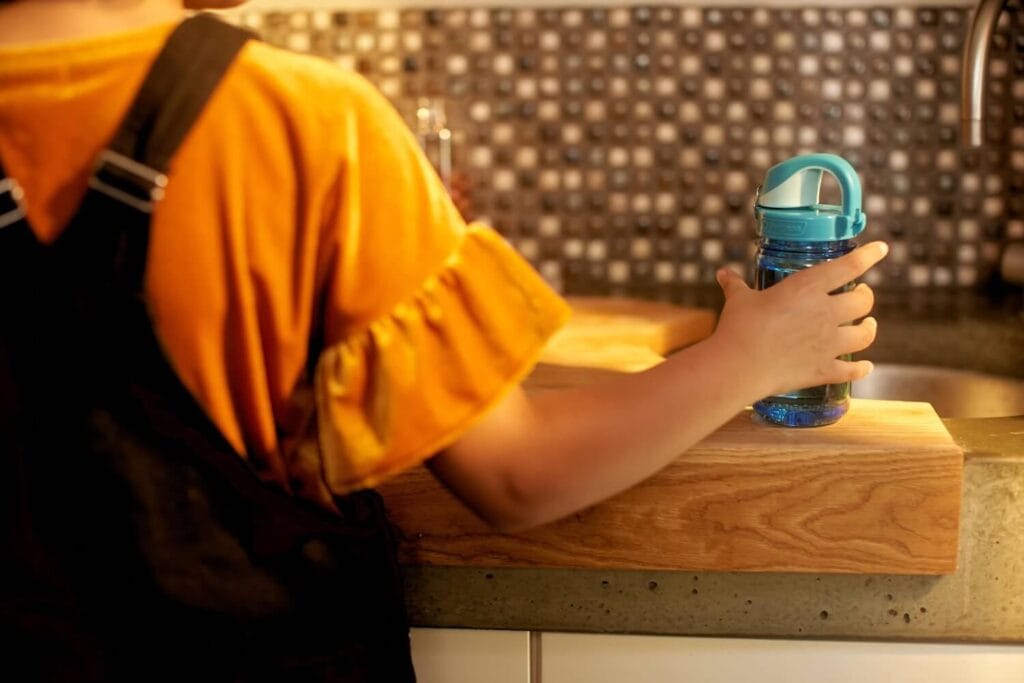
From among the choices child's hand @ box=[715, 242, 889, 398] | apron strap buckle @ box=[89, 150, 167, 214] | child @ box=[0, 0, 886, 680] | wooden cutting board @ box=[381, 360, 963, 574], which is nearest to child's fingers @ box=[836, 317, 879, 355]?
child's hand @ box=[715, 242, 889, 398]

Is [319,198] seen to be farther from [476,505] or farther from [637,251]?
[637,251]

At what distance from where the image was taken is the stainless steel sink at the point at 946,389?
4.72 feet

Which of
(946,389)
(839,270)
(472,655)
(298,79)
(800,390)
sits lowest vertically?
(472,655)

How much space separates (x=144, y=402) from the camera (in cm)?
62

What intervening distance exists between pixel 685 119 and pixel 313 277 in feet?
3.98

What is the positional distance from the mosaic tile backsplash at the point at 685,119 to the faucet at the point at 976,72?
0.34 m

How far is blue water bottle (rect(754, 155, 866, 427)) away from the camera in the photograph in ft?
2.91

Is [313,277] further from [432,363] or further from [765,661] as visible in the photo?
[765,661]

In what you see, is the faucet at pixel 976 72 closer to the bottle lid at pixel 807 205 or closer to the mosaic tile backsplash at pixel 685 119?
the mosaic tile backsplash at pixel 685 119

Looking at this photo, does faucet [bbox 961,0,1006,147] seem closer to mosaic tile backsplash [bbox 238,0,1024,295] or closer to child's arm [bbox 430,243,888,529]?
mosaic tile backsplash [bbox 238,0,1024,295]

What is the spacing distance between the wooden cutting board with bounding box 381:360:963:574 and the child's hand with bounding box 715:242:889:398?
0.34ft

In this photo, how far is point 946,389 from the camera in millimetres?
1482

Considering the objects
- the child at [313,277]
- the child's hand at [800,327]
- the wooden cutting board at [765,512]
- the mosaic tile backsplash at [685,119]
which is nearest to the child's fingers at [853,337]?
the child's hand at [800,327]

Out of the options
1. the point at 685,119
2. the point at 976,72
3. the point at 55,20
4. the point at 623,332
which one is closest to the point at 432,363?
the point at 55,20
